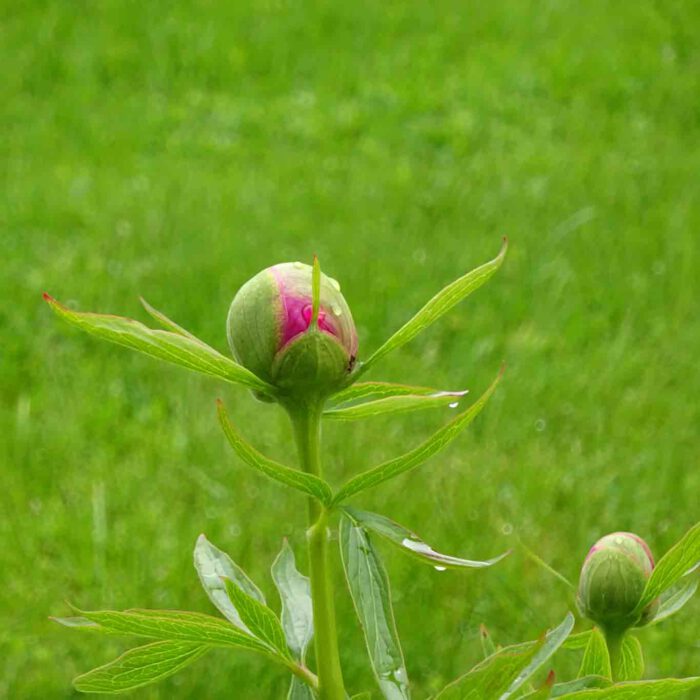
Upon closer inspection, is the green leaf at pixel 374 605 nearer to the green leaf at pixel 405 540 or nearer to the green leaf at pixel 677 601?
the green leaf at pixel 405 540

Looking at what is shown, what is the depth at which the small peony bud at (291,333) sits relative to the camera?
55 cm

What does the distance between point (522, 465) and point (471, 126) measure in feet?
5.55

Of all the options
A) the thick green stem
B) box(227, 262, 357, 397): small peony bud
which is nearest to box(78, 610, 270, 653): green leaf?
box(227, 262, 357, 397): small peony bud

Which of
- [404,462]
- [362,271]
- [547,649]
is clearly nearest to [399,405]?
[404,462]

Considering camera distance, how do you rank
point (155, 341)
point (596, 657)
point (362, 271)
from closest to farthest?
point (155, 341), point (596, 657), point (362, 271)

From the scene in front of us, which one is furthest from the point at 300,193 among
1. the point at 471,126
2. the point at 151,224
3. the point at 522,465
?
the point at 522,465

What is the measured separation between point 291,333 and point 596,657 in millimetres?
251

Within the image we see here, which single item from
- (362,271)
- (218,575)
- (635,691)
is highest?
(362,271)

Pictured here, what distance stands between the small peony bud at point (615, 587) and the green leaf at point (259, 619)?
17 centimetres

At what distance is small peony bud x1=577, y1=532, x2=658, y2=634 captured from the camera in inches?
26.3

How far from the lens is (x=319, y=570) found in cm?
58

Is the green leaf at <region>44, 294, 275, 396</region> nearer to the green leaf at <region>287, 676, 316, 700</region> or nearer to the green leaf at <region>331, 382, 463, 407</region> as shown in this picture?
the green leaf at <region>331, 382, 463, 407</region>

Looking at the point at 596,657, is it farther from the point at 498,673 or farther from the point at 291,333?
the point at 291,333

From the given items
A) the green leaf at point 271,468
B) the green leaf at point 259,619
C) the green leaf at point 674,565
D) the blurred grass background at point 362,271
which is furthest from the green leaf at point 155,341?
the blurred grass background at point 362,271
